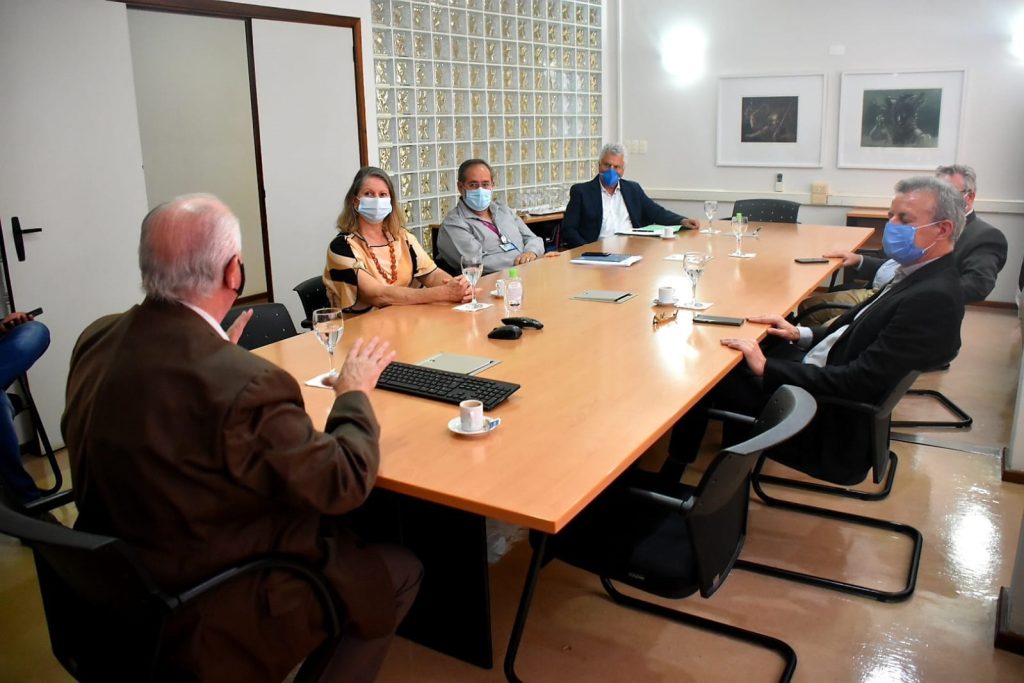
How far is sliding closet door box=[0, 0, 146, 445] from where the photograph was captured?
365 cm

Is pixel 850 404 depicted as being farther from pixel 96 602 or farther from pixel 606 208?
pixel 606 208

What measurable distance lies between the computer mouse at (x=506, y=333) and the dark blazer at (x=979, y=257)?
2358 mm

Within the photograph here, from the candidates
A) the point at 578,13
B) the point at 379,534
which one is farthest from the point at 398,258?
the point at 578,13

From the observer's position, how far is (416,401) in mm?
2219

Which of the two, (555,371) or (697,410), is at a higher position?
(555,371)

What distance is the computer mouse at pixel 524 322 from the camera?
2902 mm

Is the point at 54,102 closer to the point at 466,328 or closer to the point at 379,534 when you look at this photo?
the point at 466,328

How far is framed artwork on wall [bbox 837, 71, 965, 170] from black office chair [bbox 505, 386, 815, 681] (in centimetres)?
524

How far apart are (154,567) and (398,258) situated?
2.34m

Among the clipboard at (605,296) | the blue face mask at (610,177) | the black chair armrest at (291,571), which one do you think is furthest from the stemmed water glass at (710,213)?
the black chair armrest at (291,571)

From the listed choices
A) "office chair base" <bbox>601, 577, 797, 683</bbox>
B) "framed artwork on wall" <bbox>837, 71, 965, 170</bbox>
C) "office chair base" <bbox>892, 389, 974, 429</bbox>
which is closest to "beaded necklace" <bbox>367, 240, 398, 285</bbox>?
"office chair base" <bbox>601, 577, 797, 683</bbox>

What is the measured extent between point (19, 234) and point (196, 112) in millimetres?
2997

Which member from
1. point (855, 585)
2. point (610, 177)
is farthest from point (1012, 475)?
point (610, 177)

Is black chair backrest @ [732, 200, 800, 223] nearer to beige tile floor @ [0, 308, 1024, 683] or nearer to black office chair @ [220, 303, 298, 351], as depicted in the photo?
beige tile floor @ [0, 308, 1024, 683]
